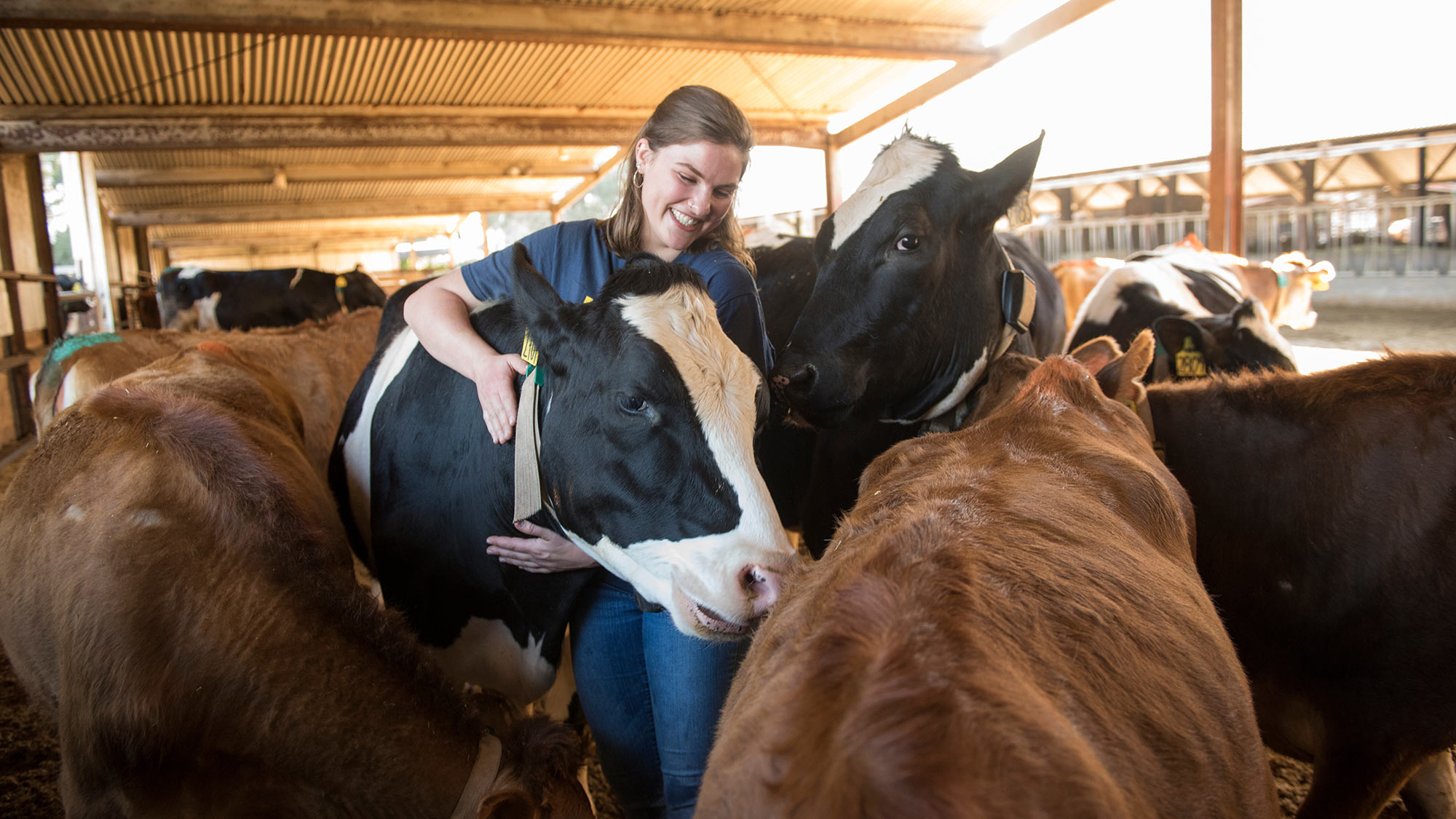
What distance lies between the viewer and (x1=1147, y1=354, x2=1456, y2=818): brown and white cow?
80.4 inches

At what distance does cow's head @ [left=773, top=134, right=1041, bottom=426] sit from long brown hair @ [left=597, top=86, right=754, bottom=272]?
0.43 meters

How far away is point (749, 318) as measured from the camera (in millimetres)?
2221

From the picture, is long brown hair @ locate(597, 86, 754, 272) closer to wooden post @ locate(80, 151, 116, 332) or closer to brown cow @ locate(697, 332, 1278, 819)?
brown cow @ locate(697, 332, 1278, 819)

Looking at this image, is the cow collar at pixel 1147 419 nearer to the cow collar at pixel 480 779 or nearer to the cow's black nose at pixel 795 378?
the cow's black nose at pixel 795 378

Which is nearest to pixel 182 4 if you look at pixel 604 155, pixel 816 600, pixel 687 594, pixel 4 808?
pixel 4 808

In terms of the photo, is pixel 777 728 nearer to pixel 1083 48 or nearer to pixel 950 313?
pixel 950 313

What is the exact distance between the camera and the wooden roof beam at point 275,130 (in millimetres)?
→ 9492

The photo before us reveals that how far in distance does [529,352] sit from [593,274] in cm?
38

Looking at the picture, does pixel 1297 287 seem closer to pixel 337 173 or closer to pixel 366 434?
pixel 366 434

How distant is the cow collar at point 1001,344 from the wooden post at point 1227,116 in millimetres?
4717

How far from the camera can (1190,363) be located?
3.69 meters

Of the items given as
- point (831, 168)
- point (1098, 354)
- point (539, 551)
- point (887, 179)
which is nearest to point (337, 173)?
point (831, 168)

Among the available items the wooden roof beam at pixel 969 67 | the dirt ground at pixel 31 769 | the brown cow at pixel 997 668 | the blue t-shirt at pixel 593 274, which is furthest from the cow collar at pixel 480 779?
the wooden roof beam at pixel 969 67

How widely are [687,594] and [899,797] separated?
1.02 m
